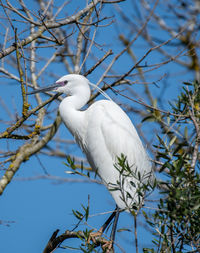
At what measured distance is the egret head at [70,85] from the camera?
142 inches

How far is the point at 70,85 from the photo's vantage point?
12.0ft

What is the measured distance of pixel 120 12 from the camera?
232 inches

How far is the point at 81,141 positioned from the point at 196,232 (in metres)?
2.13

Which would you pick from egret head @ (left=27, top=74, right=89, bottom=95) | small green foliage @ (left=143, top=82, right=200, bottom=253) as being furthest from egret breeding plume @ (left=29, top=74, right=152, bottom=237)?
small green foliage @ (left=143, top=82, right=200, bottom=253)

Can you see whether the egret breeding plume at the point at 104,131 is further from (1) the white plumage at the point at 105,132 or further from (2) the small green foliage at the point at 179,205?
(2) the small green foliage at the point at 179,205

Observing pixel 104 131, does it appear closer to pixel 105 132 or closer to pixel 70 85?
pixel 105 132

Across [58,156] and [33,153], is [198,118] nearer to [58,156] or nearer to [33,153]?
[33,153]

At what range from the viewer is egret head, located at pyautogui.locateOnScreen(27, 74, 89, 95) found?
3.61 metres

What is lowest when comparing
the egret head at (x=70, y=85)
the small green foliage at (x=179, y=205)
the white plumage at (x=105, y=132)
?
the small green foliage at (x=179, y=205)

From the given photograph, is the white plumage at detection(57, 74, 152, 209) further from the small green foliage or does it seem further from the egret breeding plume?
the small green foliage

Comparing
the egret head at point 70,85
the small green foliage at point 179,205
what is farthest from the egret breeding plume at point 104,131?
the small green foliage at point 179,205

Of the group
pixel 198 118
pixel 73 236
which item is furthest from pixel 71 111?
pixel 198 118

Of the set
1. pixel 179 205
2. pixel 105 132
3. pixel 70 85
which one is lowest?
pixel 179 205

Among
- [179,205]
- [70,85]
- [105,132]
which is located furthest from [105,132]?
[179,205]
